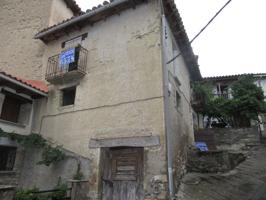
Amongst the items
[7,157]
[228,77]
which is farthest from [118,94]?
[228,77]

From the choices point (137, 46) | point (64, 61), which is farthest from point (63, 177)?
point (137, 46)

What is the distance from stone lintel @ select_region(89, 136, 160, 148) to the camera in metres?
6.99

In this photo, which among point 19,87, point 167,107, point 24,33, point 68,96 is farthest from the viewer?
point 24,33

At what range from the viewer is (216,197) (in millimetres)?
6195

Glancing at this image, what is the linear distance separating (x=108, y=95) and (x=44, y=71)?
13.7 feet

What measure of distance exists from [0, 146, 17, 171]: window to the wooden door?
417cm

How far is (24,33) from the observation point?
1268 cm

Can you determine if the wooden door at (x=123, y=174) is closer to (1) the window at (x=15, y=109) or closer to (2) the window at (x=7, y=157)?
(2) the window at (x=7, y=157)

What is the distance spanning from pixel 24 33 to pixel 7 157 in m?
6.73

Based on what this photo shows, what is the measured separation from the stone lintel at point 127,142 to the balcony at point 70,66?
2830 millimetres

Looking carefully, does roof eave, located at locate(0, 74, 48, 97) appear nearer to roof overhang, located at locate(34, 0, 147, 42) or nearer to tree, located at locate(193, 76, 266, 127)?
roof overhang, located at locate(34, 0, 147, 42)

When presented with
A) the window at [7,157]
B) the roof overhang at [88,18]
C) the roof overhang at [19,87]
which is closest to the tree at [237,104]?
the roof overhang at [88,18]

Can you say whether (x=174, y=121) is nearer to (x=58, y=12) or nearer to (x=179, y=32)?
(x=179, y=32)

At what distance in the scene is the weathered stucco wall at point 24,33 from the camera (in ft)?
38.3
